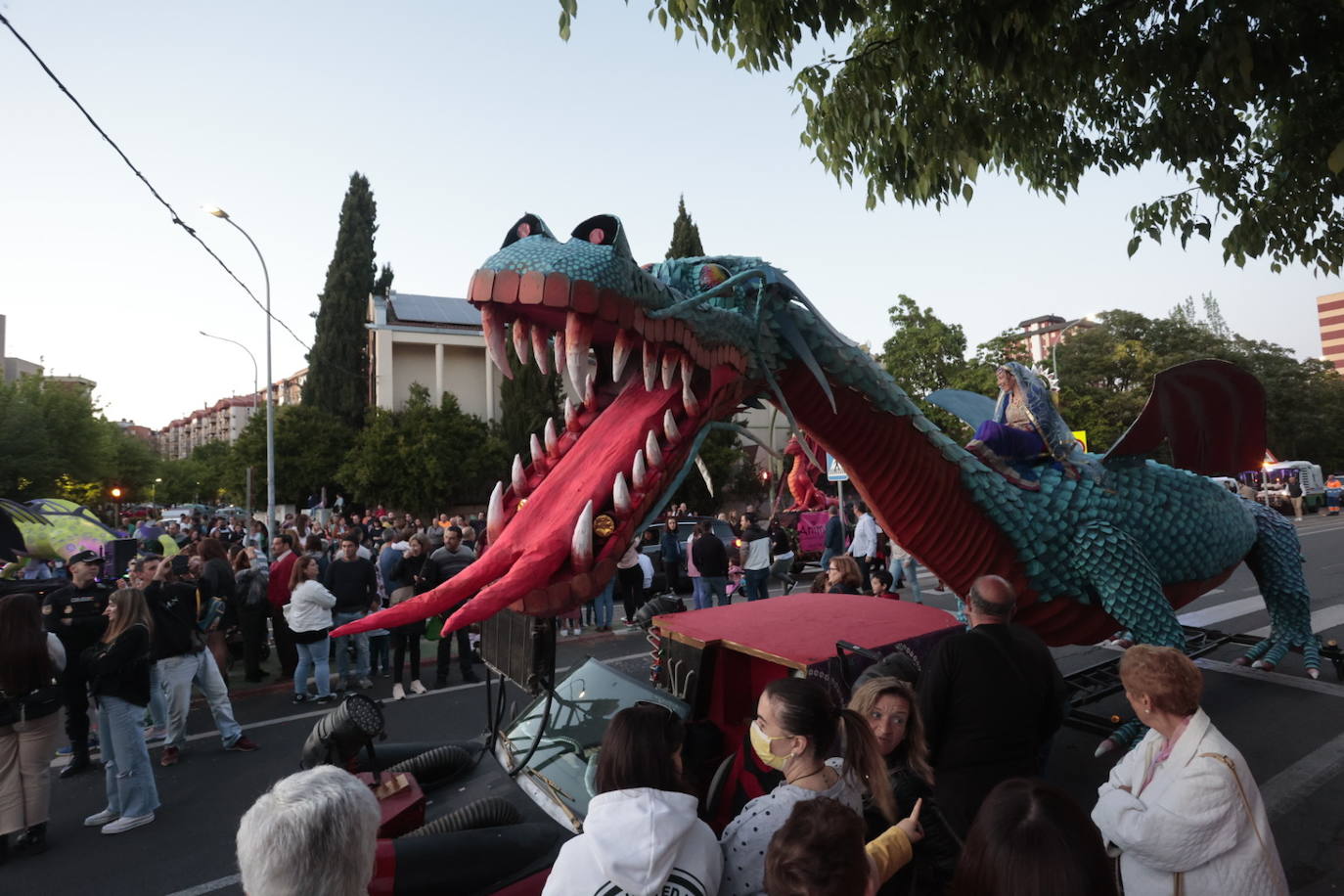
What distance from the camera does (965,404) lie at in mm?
5121

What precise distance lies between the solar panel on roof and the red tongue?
1321 inches

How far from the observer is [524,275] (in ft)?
7.59

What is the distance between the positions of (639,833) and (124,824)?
4.52 m

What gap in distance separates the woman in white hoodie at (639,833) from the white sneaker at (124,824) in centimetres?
429

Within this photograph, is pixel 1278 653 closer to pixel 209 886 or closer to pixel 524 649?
pixel 524 649

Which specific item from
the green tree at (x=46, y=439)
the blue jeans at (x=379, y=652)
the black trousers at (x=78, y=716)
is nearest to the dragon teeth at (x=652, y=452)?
the black trousers at (x=78, y=716)

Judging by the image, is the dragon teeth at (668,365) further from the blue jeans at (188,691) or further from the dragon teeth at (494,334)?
the blue jeans at (188,691)

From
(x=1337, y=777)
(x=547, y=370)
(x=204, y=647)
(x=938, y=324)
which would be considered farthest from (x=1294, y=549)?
(x=938, y=324)

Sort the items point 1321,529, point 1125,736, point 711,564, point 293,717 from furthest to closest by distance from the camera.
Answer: point 1321,529, point 711,564, point 293,717, point 1125,736

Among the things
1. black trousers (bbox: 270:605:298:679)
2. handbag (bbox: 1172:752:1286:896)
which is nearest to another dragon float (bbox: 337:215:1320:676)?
handbag (bbox: 1172:752:1286:896)

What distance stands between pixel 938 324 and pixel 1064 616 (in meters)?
22.1

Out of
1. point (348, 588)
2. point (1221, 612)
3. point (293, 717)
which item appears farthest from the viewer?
point (1221, 612)

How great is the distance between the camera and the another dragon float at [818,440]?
2.38 meters

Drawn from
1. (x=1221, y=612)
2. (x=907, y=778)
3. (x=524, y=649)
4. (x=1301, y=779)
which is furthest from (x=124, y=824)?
(x=1221, y=612)
